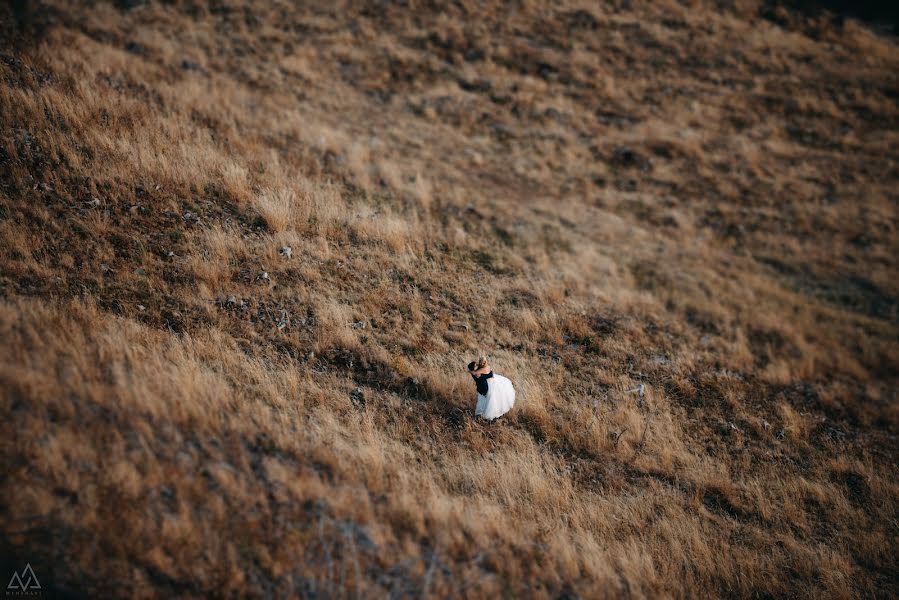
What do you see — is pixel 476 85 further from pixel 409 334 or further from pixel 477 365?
pixel 477 365

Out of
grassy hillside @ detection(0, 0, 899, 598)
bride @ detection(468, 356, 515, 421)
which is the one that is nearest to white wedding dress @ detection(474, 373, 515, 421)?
bride @ detection(468, 356, 515, 421)

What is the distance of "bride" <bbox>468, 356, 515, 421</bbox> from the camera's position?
554 cm

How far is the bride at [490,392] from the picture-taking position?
5.54 m

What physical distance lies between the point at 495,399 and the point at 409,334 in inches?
68.6

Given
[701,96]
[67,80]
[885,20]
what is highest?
[885,20]

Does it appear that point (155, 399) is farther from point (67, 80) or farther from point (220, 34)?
point (220, 34)

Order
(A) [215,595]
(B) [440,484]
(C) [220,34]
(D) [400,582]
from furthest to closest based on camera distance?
(C) [220,34], (B) [440,484], (D) [400,582], (A) [215,595]

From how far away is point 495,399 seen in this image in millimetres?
5719

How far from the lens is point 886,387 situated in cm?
905

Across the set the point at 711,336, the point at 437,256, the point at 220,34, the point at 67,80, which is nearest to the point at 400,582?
the point at 437,256

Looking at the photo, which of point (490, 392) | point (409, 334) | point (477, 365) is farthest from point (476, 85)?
point (490, 392)

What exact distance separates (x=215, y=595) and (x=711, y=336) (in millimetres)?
9198

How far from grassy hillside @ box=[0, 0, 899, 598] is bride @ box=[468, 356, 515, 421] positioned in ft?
0.84

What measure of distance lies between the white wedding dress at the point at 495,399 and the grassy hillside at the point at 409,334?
0.24 metres
